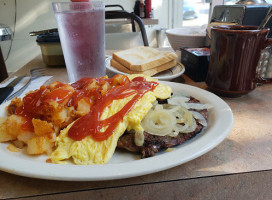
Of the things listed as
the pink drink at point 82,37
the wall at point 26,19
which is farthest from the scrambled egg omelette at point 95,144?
the wall at point 26,19

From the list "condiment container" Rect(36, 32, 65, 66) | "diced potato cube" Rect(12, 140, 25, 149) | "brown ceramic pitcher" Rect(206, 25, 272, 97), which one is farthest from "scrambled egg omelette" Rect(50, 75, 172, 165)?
"condiment container" Rect(36, 32, 65, 66)

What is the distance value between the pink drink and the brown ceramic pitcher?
606mm

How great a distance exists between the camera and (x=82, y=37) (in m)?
1.12

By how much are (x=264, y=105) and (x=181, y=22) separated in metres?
4.15

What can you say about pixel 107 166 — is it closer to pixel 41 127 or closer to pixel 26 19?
pixel 41 127

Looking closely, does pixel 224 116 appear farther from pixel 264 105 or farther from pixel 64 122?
pixel 64 122

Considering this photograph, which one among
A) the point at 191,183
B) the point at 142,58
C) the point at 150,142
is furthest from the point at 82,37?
the point at 191,183

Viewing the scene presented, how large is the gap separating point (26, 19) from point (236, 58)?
4439mm

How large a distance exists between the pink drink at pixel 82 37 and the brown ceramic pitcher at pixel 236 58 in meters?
0.61

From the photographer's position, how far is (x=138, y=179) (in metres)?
0.56

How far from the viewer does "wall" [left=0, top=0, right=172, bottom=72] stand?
160 inches

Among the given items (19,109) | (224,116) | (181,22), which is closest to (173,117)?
(224,116)

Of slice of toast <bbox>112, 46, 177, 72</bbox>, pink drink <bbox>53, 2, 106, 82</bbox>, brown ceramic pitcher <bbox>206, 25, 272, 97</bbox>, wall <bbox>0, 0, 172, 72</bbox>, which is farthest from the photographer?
wall <bbox>0, 0, 172, 72</bbox>

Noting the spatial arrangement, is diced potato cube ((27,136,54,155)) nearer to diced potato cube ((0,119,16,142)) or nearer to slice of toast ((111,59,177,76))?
diced potato cube ((0,119,16,142))
